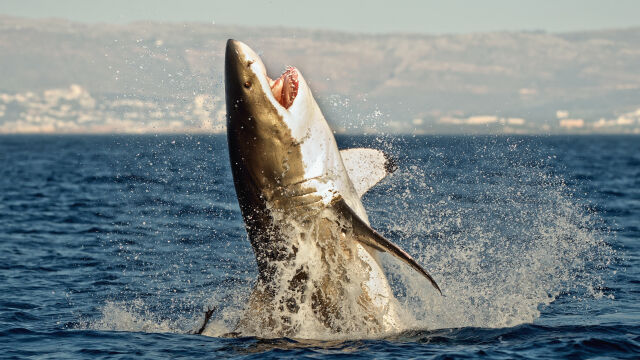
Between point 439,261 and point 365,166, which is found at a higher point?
point 365,166

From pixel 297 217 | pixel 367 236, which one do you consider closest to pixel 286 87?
pixel 297 217

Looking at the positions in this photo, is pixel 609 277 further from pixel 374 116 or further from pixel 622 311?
pixel 374 116

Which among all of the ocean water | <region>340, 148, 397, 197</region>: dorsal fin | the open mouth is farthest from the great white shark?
<region>340, 148, 397, 197</region>: dorsal fin

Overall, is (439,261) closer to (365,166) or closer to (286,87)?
(365,166)

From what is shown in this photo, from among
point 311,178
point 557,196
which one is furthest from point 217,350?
point 557,196

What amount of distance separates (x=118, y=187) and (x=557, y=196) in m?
21.9

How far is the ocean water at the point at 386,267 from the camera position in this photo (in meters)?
11.4

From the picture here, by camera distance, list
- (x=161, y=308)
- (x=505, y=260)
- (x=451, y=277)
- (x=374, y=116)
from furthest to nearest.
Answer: (x=505, y=260) → (x=451, y=277) → (x=161, y=308) → (x=374, y=116)

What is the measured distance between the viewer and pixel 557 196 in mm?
33031

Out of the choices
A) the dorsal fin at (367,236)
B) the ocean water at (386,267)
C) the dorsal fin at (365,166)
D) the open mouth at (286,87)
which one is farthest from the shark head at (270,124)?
the ocean water at (386,267)

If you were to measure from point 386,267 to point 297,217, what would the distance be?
2.42 metres

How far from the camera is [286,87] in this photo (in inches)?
422

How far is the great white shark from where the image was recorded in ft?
35.1

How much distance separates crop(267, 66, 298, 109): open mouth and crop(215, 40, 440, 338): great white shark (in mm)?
14
